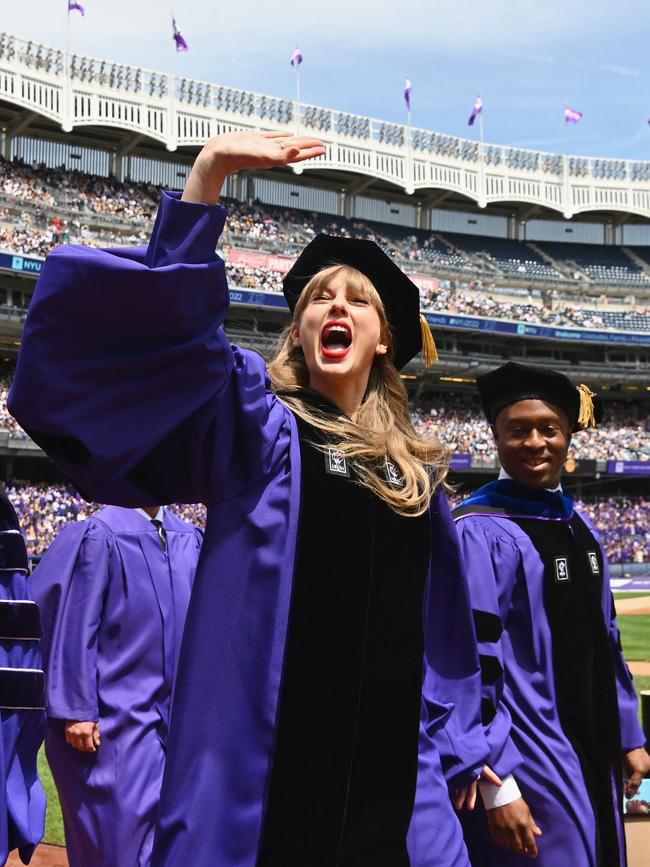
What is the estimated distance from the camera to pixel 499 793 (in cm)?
356

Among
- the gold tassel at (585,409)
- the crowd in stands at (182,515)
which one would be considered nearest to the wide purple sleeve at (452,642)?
the gold tassel at (585,409)

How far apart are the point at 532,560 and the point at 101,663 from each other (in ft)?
6.44

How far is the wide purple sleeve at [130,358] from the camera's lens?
7.13 ft

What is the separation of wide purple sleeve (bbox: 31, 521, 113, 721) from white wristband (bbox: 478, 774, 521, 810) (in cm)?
178

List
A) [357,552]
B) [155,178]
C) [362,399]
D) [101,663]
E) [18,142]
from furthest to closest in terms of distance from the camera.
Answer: [155,178] → [18,142] → [101,663] → [362,399] → [357,552]

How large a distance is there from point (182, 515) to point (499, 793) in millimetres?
27529

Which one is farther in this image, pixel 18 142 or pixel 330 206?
pixel 330 206

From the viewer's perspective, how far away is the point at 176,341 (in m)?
2.25

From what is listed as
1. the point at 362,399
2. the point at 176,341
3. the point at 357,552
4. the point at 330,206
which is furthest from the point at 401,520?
the point at 330,206

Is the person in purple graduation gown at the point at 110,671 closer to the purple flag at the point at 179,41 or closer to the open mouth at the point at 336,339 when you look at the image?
the open mouth at the point at 336,339

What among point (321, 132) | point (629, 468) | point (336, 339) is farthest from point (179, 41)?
point (336, 339)

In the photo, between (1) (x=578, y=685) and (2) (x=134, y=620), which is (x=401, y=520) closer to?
(1) (x=578, y=685)

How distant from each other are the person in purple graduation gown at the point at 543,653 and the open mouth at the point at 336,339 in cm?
147

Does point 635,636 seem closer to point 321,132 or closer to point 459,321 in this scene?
point 459,321
